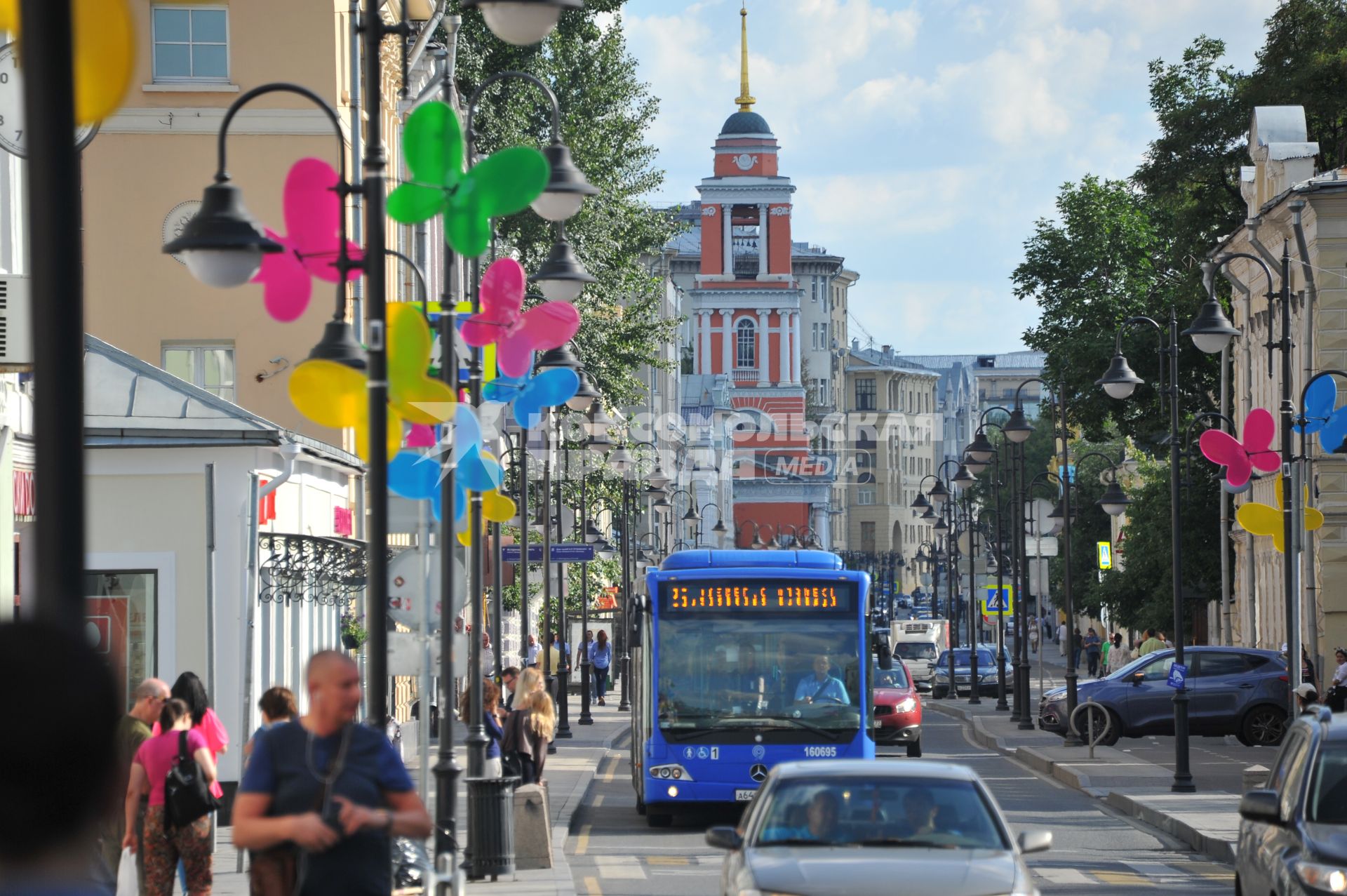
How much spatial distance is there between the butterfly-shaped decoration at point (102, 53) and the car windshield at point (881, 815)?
23.1 ft

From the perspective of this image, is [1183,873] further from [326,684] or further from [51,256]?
[51,256]

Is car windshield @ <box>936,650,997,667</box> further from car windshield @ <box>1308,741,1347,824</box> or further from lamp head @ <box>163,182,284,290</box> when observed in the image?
lamp head @ <box>163,182,284,290</box>

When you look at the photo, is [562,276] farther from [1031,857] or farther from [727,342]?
[727,342]

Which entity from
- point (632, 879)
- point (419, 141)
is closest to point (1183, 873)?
point (632, 879)

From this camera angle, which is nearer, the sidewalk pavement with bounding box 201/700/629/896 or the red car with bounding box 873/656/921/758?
the sidewalk pavement with bounding box 201/700/629/896

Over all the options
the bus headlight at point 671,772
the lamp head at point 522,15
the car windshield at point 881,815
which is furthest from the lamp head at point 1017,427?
the lamp head at point 522,15

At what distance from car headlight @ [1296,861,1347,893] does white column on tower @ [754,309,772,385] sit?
146317mm

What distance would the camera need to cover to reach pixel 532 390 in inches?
690

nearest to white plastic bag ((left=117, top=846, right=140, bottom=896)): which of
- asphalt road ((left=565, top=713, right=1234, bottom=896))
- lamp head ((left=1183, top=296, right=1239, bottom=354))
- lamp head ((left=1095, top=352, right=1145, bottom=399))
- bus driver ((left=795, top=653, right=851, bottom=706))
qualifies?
asphalt road ((left=565, top=713, right=1234, bottom=896))

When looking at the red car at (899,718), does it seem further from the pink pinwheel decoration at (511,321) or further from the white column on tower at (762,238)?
the white column on tower at (762,238)

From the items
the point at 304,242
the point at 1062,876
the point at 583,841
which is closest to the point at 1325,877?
the point at 304,242

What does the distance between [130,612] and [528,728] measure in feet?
14.3

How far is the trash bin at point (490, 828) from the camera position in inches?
680

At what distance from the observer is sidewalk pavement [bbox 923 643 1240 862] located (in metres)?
21.2
